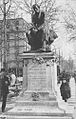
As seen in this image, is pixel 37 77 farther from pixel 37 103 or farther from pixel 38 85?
pixel 37 103

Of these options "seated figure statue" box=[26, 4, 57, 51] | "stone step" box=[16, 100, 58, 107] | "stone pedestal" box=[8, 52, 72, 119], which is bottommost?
"stone step" box=[16, 100, 58, 107]

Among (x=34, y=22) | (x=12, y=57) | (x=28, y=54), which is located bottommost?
(x=12, y=57)

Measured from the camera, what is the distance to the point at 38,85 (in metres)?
A: 10.2

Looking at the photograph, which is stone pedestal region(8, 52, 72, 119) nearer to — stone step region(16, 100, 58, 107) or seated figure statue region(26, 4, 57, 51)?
stone step region(16, 100, 58, 107)

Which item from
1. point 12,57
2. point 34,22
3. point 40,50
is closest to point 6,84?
point 40,50

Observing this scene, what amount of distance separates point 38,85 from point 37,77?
13.6 inches

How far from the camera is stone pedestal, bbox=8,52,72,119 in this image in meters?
9.88

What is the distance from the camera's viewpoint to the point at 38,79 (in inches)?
403

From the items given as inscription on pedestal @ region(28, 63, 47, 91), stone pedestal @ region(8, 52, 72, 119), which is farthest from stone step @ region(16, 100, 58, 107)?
inscription on pedestal @ region(28, 63, 47, 91)

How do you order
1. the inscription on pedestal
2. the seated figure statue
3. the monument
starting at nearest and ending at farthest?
the monument < the inscription on pedestal < the seated figure statue

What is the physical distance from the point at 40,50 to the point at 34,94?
1.93 m

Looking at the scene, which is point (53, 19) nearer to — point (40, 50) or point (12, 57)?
point (40, 50)

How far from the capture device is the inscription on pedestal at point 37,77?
402 inches

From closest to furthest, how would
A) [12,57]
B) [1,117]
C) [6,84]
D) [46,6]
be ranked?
1. [1,117]
2. [6,84]
3. [46,6]
4. [12,57]
